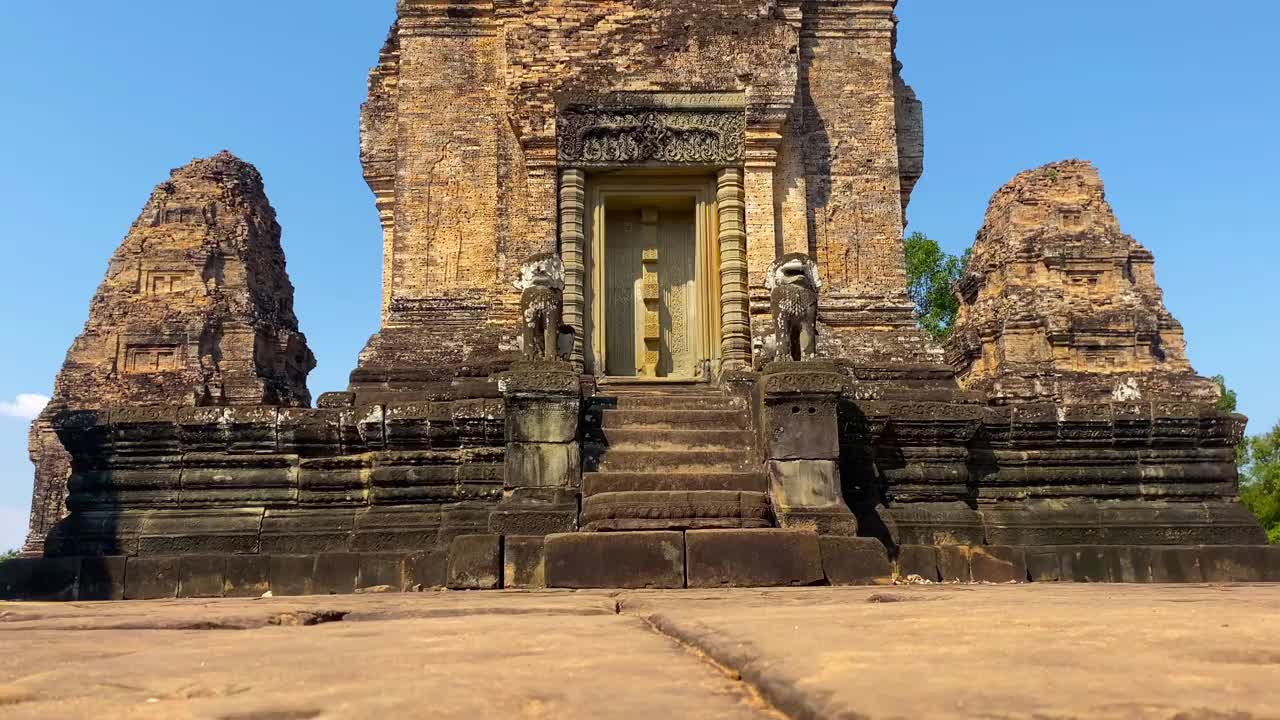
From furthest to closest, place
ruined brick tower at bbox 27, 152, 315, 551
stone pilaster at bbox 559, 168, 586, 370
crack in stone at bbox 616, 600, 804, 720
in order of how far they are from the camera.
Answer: ruined brick tower at bbox 27, 152, 315, 551 < stone pilaster at bbox 559, 168, 586, 370 < crack in stone at bbox 616, 600, 804, 720

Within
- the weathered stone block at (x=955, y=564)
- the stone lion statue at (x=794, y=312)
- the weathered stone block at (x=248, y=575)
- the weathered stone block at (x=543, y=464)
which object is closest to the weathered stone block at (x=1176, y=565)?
the weathered stone block at (x=955, y=564)

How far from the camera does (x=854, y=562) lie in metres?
7.79

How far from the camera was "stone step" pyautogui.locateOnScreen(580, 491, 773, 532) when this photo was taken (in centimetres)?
797

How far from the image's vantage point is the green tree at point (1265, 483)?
1112 inches

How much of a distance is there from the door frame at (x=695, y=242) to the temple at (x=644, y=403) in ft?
0.11

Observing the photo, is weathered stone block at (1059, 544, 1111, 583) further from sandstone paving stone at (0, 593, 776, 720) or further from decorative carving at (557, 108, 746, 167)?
sandstone paving stone at (0, 593, 776, 720)

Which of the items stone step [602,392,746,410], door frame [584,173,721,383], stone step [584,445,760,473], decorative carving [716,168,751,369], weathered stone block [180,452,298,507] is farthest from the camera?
door frame [584,173,721,383]

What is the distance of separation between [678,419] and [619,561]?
99.1 inches

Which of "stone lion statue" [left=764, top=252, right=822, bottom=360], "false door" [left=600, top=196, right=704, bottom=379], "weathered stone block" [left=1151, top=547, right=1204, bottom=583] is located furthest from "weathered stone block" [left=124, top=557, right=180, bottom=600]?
"weathered stone block" [left=1151, top=547, right=1204, bottom=583]

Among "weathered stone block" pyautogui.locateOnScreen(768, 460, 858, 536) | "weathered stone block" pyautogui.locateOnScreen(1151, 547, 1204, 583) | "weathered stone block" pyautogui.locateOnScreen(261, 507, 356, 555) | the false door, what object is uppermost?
the false door

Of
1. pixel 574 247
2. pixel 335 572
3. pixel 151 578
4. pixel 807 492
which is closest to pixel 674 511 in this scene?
pixel 807 492

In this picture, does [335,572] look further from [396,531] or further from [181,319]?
[181,319]

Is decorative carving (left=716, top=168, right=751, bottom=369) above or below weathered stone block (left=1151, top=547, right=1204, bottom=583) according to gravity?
above

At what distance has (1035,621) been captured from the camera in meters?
3.30
